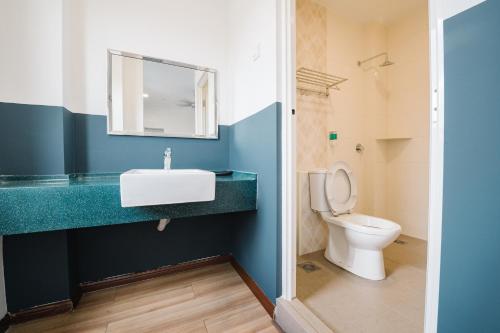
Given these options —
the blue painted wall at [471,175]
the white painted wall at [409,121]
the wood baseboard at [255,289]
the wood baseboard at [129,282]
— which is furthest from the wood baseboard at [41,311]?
the white painted wall at [409,121]

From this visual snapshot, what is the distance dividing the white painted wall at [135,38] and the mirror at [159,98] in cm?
6

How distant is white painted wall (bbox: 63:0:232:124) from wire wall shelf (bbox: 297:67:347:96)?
0.70 m

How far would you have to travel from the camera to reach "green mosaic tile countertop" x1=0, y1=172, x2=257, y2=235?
90cm

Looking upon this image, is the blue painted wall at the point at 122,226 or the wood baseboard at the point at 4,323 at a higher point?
the blue painted wall at the point at 122,226

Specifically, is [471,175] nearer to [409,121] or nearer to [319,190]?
[319,190]

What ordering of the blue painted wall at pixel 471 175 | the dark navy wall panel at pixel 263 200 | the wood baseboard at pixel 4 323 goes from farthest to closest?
the dark navy wall panel at pixel 263 200, the wood baseboard at pixel 4 323, the blue painted wall at pixel 471 175

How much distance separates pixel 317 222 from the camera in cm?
197

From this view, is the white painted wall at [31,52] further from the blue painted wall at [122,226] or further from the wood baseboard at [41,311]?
the wood baseboard at [41,311]

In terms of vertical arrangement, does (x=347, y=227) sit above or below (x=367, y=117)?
below

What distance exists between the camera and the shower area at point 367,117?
6.20 feet

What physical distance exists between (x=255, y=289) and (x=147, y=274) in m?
0.87

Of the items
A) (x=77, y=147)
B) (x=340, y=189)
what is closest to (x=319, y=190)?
(x=340, y=189)

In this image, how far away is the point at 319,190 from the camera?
1792 mm

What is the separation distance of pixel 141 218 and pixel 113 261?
2.31 ft
